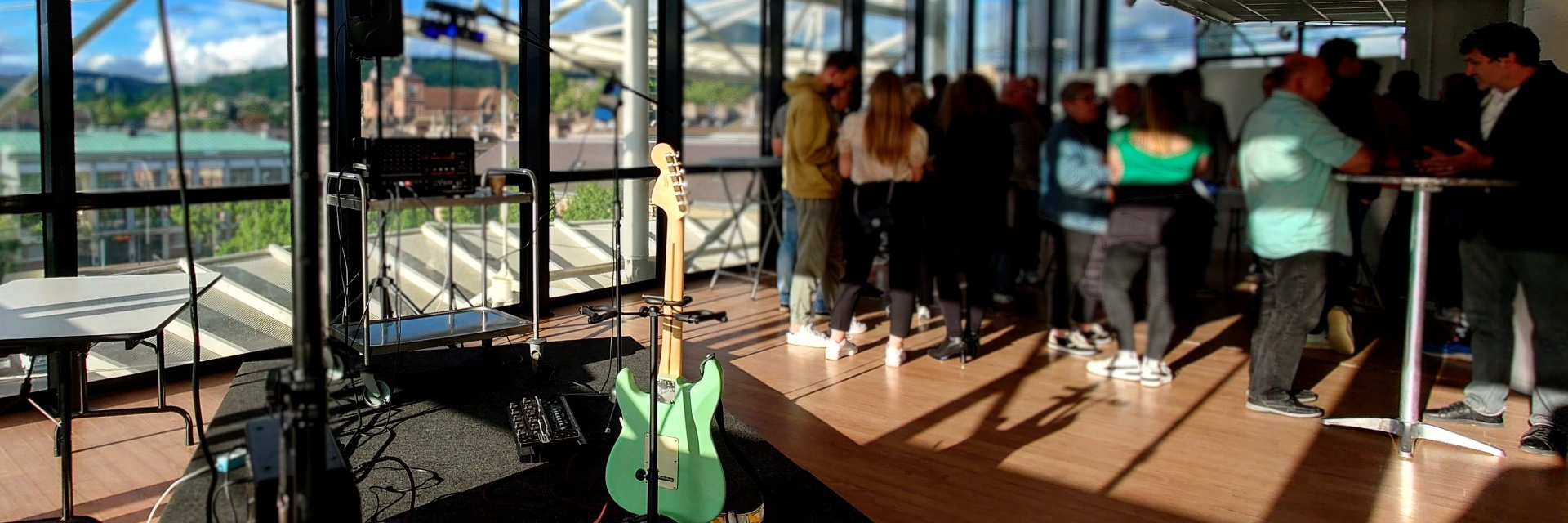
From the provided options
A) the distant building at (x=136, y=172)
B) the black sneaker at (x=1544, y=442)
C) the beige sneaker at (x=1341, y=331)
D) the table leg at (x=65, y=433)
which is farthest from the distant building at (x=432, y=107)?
the black sneaker at (x=1544, y=442)

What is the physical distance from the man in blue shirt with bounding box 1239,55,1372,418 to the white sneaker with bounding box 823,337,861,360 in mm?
1878

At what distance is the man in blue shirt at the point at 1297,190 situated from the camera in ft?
13.7

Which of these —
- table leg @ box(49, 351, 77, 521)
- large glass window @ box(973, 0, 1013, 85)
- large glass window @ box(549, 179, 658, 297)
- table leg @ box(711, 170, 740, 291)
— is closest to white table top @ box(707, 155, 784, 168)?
table leg @ box(711, 170, 740, 291)

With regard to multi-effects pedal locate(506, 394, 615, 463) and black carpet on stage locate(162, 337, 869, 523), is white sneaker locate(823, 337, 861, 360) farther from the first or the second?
multi-effects pedal locate(506, 394, 615, 463)

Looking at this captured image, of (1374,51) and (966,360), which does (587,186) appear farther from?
(1374,51)

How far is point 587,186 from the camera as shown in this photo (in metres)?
6.40

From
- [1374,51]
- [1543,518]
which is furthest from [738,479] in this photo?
[1374,51]

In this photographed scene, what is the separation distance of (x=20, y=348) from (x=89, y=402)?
5.22ft

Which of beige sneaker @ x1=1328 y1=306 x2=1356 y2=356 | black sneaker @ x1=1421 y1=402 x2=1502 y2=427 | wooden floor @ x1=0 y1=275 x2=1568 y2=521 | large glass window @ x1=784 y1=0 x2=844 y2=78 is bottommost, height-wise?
wooden floor @ x1=0 y1=275 x2=1568 y2=521

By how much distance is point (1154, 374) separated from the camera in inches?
203

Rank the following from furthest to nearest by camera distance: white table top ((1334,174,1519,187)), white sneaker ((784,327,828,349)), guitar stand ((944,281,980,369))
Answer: white sneaker ((784,327,828,349)) → guitar stand ((944,281,980,369)) → white table top ((1334,174,1519,187))

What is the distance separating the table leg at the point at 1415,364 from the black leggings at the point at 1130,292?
1101 millimetres

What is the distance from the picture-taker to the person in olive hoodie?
563cm

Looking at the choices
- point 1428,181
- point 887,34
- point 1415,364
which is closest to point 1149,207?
point 1415,364
